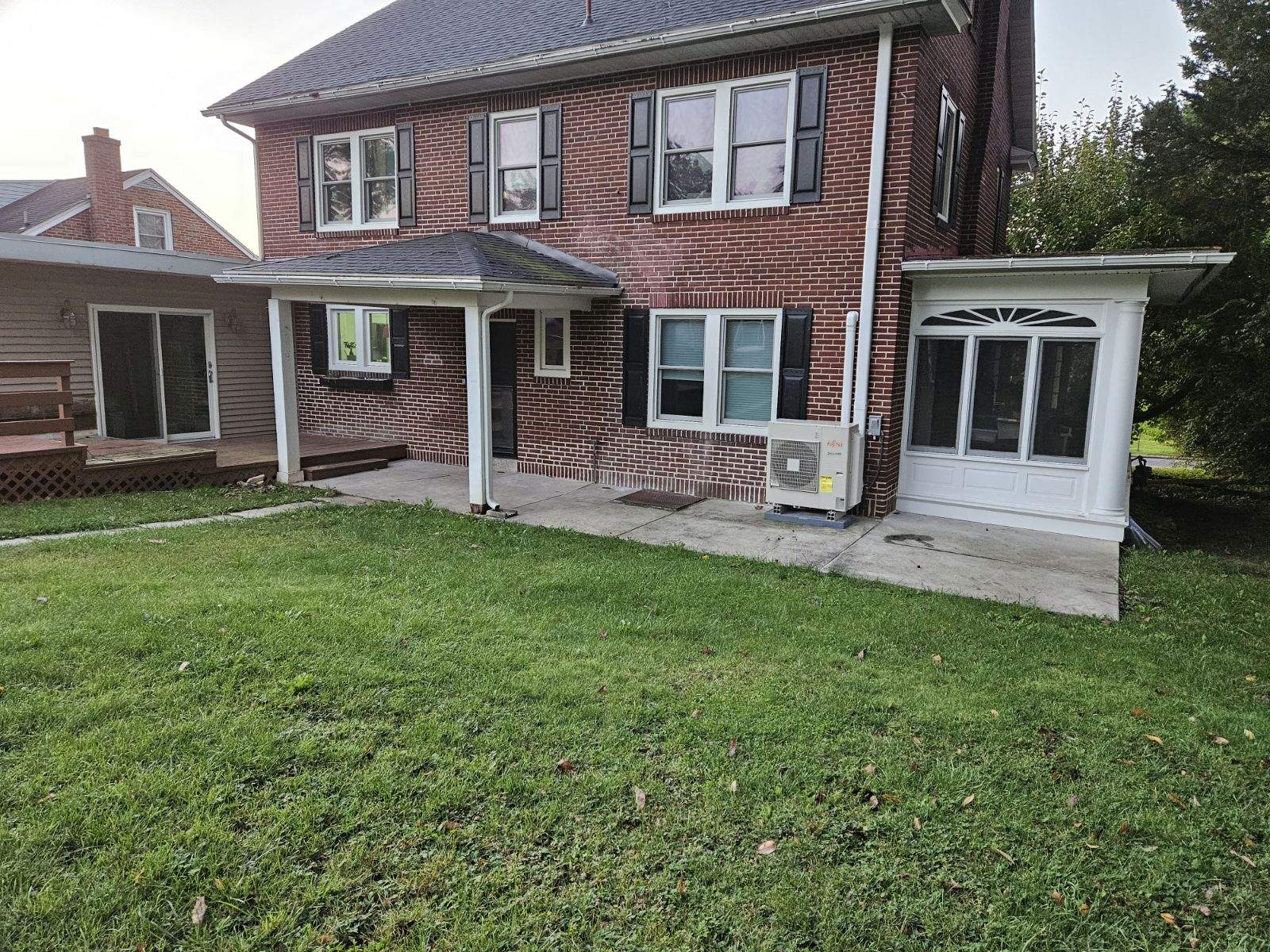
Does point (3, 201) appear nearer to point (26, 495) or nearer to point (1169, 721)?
point (26, 495)

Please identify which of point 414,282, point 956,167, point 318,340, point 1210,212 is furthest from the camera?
point 1210,212

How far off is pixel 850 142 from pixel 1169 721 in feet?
Answer: 21.3

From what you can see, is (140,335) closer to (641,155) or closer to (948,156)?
(641,155)

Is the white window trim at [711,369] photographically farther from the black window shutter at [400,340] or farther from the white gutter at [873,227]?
the black window shutter at [400,340]

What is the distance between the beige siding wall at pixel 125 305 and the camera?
984 centimetres

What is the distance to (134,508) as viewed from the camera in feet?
26.7

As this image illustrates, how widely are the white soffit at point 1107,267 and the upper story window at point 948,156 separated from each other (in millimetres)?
Answer: 1487

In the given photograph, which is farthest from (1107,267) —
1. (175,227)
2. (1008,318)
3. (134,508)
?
(175,227)

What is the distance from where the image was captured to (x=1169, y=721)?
409 cm

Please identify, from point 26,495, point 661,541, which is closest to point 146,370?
point 26,495

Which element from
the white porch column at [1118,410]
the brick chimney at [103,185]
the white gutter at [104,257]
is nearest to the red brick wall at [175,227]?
the brick chimney at [103,185]

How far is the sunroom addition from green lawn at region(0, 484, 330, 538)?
725 cm

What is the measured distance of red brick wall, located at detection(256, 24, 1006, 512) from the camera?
8469mm

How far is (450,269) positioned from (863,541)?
5.04m
